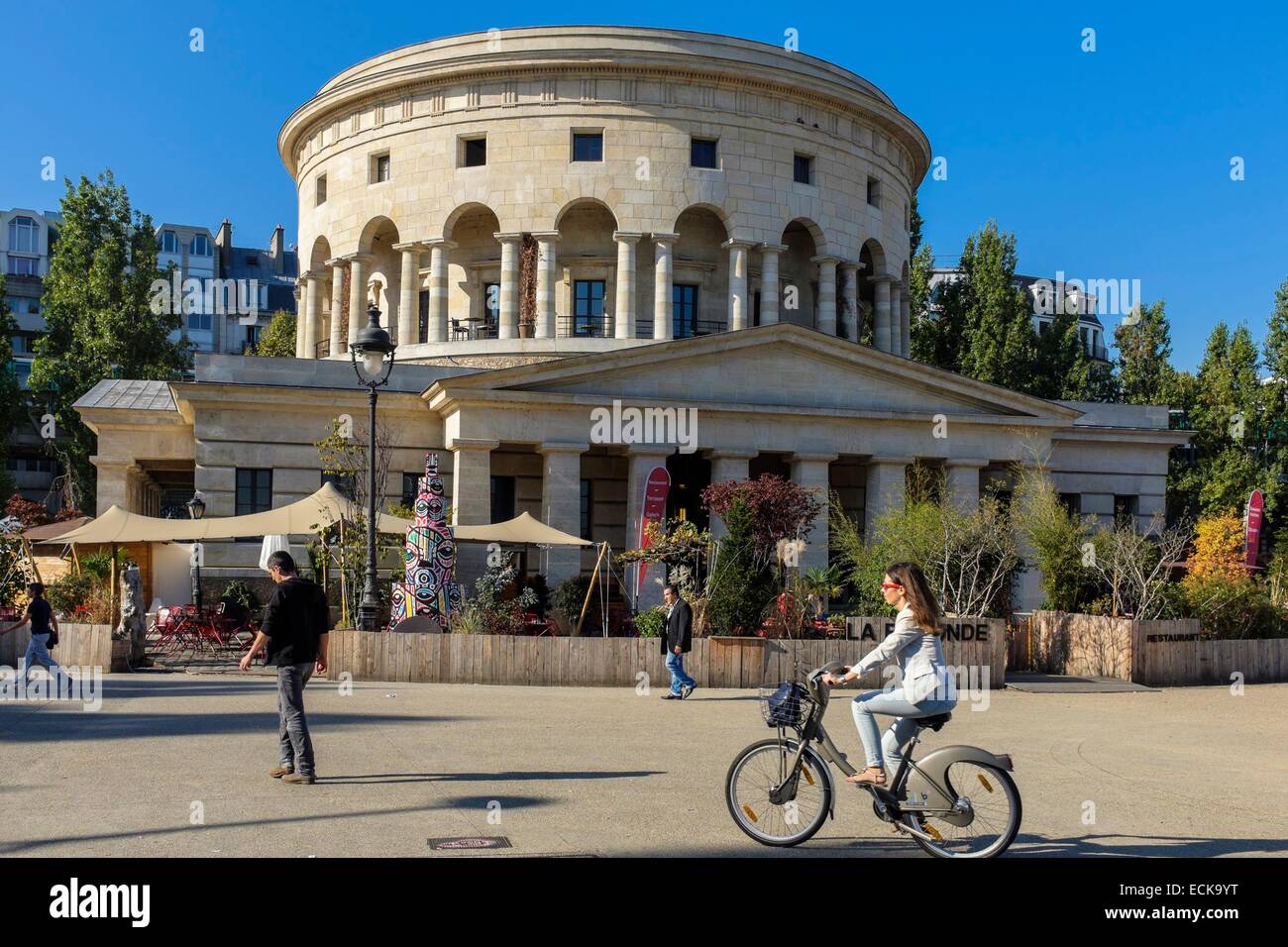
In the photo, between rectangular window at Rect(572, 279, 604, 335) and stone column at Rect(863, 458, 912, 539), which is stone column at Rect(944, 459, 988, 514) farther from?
rectangular window at Rect(572, 279, 604, 335)

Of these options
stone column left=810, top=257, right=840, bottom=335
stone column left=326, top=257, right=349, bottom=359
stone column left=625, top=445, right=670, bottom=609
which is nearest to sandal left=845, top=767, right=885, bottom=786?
stone column left=625, top=445, right=670, bottom=609

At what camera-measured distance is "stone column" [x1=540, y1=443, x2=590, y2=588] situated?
34.0 meters

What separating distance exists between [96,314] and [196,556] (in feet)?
102

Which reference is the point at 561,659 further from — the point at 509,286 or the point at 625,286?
the point at 509,286

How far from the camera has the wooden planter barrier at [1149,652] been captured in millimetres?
24594

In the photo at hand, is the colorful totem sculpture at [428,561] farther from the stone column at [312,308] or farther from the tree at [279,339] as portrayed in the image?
the tree at [279,339]

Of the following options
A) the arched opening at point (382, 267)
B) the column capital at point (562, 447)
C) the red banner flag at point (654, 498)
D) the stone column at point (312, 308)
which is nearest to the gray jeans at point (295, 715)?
the red banner flag at point (654, 498)

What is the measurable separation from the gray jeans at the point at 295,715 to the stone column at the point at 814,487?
2443 centimetres

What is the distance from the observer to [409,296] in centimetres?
4519

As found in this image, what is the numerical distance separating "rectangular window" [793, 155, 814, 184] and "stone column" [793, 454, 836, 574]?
46.0 ft

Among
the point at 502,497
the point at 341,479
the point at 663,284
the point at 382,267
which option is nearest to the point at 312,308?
the point at 382,267

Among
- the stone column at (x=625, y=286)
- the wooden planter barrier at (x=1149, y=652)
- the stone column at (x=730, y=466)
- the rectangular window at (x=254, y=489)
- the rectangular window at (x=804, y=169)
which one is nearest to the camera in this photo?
the wooden planter barrier at (x=1149, y=652)

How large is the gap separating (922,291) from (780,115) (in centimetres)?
2252
